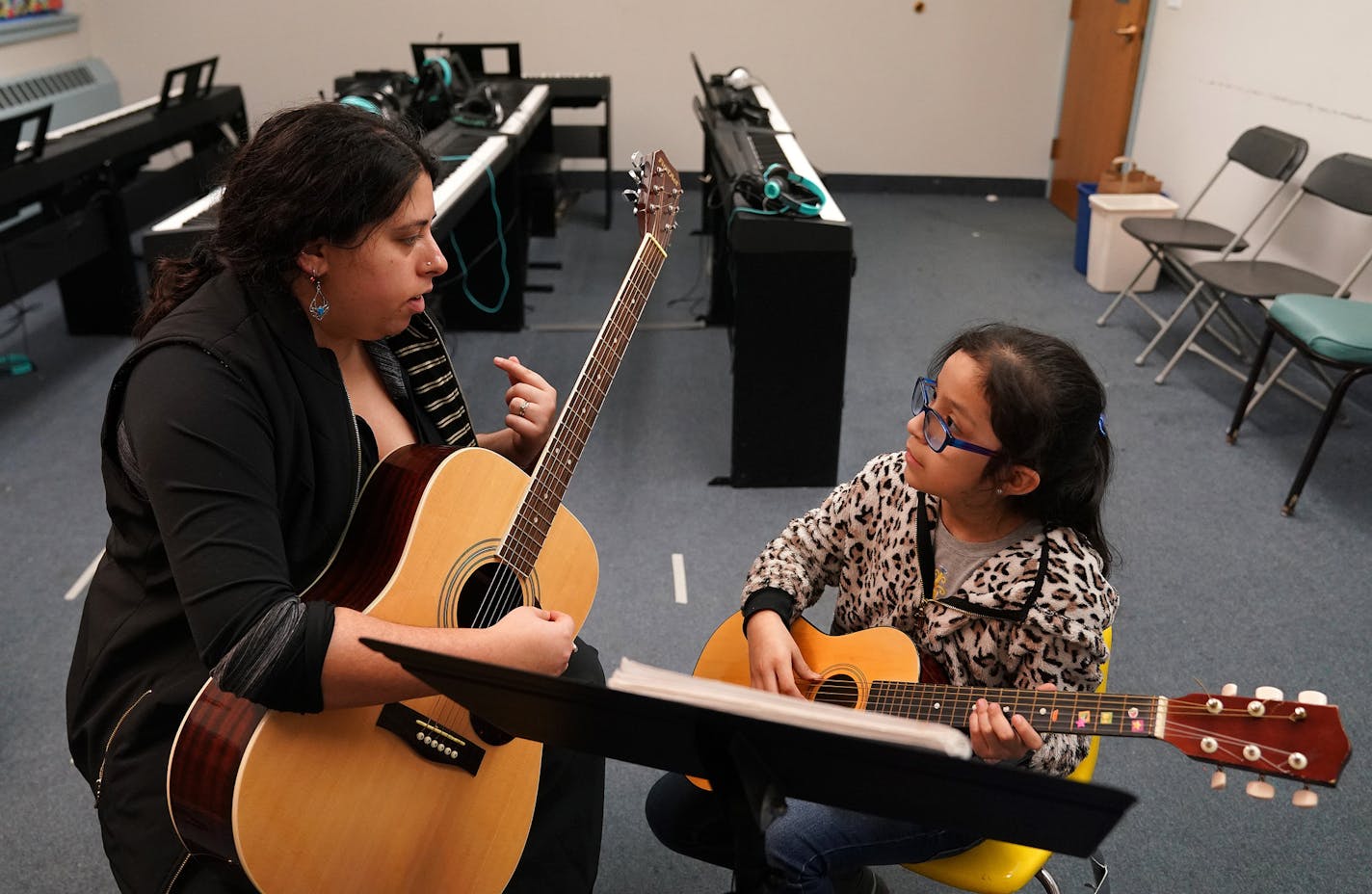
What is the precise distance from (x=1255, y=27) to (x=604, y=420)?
3041mm

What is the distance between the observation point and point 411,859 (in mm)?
1237

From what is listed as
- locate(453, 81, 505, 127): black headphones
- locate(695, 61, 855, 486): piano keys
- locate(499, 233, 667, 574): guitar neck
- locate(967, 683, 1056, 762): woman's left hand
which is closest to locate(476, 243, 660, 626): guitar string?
locate(499, 233, 667, 574): guitar neck

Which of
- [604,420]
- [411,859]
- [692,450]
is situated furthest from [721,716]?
[604,420]

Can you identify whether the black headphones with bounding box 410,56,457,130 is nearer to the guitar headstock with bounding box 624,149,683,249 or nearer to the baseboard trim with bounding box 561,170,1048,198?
the guitar headstock with bounding box 624,149,683,249

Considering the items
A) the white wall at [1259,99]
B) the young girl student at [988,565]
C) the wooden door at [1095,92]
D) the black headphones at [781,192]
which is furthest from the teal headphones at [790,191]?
the wooden door at [1095,92]

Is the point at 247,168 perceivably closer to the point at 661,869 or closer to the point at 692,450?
the point at 661,869

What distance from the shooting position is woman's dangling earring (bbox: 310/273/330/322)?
127 cm

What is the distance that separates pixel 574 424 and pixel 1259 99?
3.91m

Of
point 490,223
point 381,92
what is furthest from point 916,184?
point 381,92

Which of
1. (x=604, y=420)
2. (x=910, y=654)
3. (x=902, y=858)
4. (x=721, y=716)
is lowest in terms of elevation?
(x=604, y=420)

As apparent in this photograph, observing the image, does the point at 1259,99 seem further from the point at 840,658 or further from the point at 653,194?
the point at 840,658

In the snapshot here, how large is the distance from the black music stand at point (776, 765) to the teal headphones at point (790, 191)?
2.08m

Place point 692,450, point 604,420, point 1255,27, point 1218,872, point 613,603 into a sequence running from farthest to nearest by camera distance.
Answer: point 1255,27 < point 604,420 < point 692,450 < point 613,603 < point 1218,872

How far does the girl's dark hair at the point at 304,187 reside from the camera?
3.92ft
